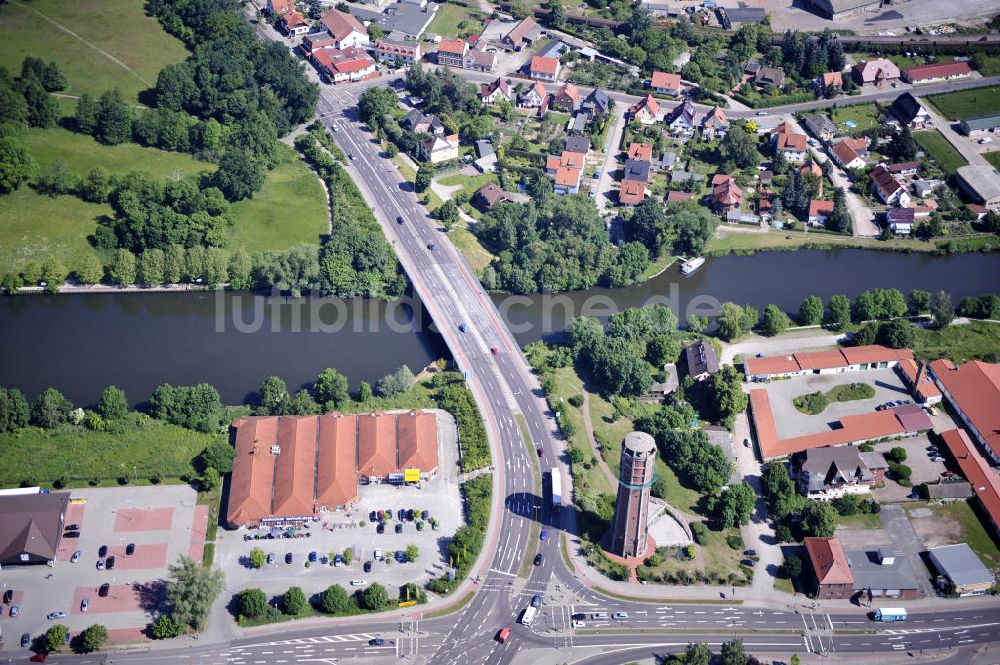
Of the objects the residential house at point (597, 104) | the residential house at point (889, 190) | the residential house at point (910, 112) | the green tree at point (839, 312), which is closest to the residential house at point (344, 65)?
the residential house at point (597, 104)

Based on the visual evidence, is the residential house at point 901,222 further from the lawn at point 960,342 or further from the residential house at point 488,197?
the residential house at point 488,197

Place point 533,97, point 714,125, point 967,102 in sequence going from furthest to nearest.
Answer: point 967,102 → point 533,97 → point 714,125

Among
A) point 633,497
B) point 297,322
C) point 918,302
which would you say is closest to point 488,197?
point 297,322

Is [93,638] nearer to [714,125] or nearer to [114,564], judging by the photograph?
[114,564]

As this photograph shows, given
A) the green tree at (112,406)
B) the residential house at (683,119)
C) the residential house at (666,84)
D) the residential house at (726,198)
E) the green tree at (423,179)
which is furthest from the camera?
the residential house at (666,84)

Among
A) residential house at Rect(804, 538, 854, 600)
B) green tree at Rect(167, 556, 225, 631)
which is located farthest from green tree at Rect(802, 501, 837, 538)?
green tree at Rect(167, 556, 225, 631)

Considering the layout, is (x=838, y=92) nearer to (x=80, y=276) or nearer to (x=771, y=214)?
(x=771, y=214)
